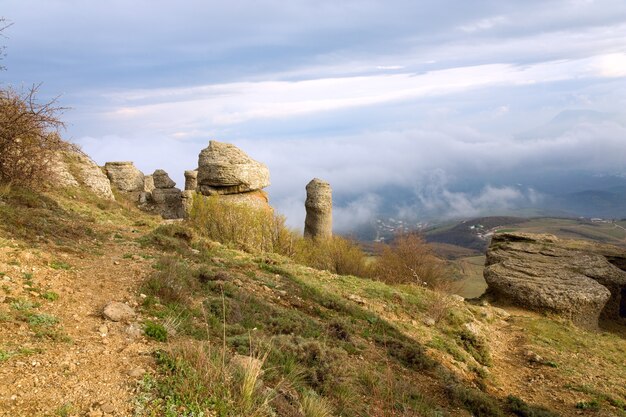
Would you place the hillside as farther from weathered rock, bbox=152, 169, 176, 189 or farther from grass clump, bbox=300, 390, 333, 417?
weathered rock, bbox=152, 169, 176, 189

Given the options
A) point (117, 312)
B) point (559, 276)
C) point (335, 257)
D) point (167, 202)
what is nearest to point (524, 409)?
point (117, 312)

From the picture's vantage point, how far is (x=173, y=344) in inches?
234

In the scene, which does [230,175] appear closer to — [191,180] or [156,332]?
[191,180]

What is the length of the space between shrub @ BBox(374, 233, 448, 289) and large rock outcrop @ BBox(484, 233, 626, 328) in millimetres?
2927

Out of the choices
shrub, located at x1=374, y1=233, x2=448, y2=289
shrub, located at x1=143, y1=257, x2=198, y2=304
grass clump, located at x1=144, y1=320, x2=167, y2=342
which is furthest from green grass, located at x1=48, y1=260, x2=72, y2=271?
shrub, located at x1=374, y1=233, x2=448, y2=289

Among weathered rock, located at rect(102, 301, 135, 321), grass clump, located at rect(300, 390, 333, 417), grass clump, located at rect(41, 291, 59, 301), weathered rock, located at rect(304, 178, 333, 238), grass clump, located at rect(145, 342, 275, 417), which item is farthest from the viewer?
weathered rock, located at rect(304, 178, 333, 238)

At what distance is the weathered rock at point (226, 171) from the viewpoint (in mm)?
26453

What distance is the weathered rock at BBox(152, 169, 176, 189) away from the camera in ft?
120

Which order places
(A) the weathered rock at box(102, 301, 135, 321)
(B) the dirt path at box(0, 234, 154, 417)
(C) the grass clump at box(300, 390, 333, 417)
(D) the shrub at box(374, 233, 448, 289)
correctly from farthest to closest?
1. (D) the shrub at box(374, 233, 448, 289)
2. (A) the weathered rock at box(102, 301, 135, 321)
3. (C) the grass clump at box(300, 390, 333, 417)
4. (B) the dirt path at box(0, 234, 154, 417)

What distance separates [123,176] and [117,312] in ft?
94.9

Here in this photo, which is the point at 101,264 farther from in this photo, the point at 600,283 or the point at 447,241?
the point at 447,241

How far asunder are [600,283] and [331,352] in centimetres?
1889

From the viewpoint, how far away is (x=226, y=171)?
86.7ft

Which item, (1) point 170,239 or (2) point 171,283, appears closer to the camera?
(2) point 171,283
